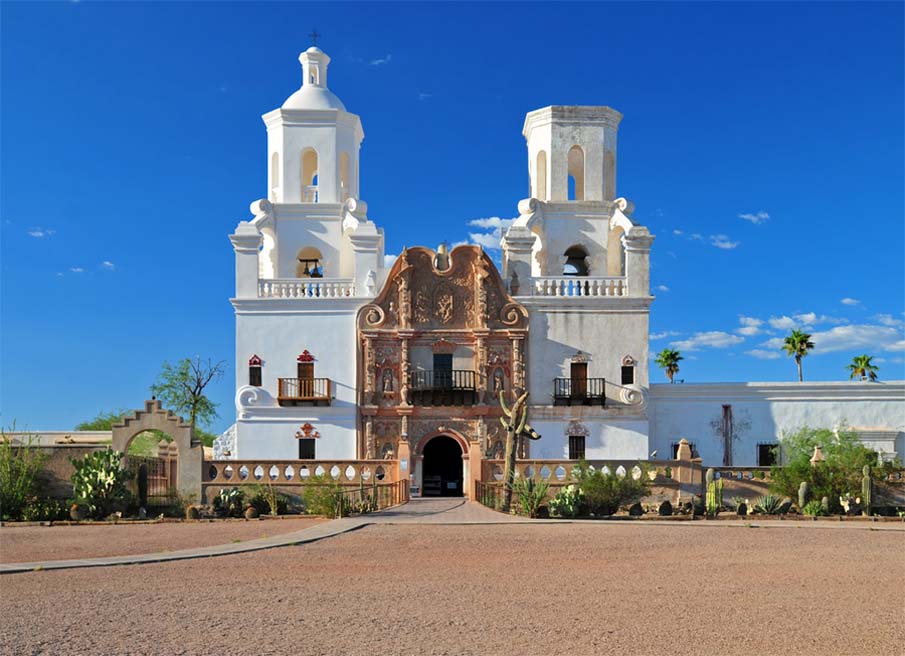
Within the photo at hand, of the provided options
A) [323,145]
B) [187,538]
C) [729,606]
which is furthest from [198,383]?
[729,606]

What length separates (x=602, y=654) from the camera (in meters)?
8.88

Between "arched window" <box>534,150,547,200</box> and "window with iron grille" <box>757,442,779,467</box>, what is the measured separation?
12.2 m

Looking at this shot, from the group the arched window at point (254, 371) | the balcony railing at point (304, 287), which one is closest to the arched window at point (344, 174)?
the balcony railing at point (304, 287)

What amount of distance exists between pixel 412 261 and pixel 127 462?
42.6 ft

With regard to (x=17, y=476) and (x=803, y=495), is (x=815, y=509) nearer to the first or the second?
(x=803, y=495)

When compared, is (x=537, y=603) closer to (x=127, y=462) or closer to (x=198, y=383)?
(x=127, y=462)

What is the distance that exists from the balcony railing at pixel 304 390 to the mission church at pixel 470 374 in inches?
1.9

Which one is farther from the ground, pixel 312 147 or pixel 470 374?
pixel 312 147

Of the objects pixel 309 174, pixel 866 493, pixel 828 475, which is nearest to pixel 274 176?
pixel 309 174

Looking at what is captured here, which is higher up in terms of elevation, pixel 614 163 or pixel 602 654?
pixel 614 163

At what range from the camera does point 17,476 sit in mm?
25188

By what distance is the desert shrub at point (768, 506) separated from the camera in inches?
1009

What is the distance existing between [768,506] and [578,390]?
10260 mm

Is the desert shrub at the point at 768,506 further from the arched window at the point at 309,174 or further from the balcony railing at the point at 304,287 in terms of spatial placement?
the arched window at the point at 309,174
